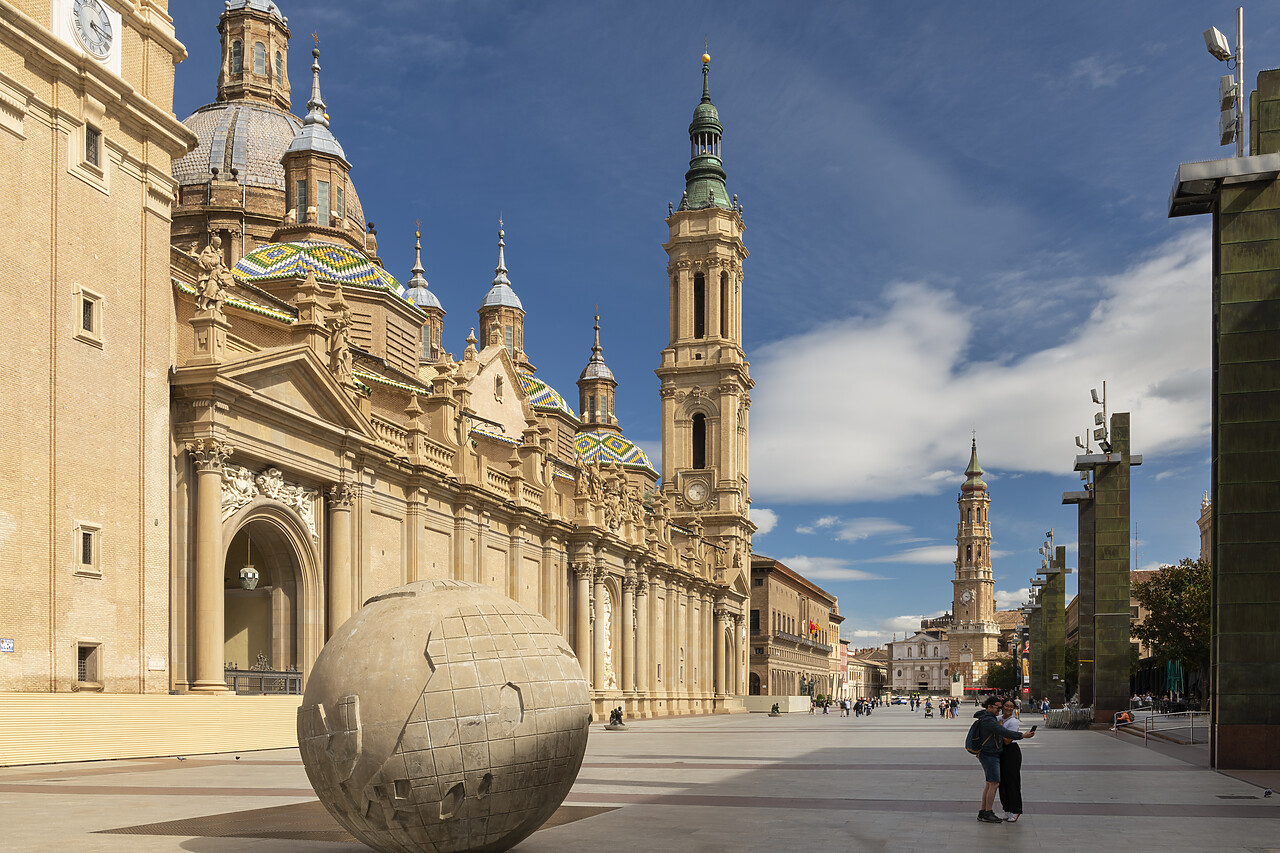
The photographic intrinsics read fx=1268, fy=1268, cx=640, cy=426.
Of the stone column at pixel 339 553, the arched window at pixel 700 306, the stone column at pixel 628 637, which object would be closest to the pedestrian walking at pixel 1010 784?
the stone column at pixel 339 553

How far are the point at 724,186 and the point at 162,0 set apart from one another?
234 ft

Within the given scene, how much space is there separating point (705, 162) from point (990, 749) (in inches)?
3432

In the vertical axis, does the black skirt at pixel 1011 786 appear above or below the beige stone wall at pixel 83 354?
below

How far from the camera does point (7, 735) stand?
2292cm

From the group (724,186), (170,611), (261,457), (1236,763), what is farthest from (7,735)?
(724,186)

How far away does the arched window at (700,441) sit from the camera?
97500 millimetres

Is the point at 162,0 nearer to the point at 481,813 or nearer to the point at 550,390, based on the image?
the point at 481,813

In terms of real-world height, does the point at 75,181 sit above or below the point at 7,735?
above

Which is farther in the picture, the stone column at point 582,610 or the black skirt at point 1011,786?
the stone column at point 582,610

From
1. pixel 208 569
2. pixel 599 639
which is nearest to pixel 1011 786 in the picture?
pixel 208 569

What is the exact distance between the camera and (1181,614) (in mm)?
56219

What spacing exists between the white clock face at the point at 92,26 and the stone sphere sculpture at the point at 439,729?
68.6ft

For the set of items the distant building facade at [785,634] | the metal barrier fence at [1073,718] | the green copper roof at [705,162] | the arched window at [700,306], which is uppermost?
the green copper roof at [705,162]

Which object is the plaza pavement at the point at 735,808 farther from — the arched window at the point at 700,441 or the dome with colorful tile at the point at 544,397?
the arched window at the point at 700,441
